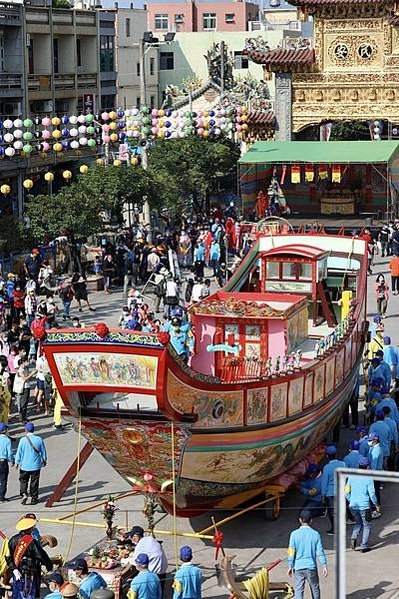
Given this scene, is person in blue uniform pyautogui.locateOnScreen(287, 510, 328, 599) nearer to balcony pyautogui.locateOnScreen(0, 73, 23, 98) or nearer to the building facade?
balcony pyautogui.locateOnScreen(0, 73, 23, 98)

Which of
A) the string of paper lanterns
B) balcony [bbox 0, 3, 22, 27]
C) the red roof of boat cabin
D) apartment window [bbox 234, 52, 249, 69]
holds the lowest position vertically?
the red roof of boat cabin

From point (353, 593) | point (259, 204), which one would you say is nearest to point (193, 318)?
point (353, 593)

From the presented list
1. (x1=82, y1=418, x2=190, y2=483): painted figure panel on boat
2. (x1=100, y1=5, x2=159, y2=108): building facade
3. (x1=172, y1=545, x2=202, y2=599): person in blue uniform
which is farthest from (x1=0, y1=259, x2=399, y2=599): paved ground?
(x1=100, y1=5, x2=159, y2=108): building facade

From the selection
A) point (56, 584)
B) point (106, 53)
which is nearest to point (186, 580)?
point (56, 584)

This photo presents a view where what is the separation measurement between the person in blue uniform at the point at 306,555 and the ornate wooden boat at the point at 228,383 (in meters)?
2.26

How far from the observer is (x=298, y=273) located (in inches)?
907

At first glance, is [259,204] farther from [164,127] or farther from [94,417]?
[94,417]

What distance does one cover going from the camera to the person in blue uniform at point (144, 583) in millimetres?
13953

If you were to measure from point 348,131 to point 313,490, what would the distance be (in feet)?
143

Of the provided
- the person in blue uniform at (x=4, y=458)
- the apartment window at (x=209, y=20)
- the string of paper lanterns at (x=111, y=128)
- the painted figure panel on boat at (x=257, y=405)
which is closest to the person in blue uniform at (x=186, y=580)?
the painted figure panel on boat at (x=257, y=405)

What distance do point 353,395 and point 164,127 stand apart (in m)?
13.1

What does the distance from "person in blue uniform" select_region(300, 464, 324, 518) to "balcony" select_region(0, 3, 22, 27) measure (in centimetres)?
3456

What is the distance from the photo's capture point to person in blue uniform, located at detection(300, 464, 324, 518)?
1703 centimetres

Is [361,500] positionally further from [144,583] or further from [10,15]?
[10,15]
